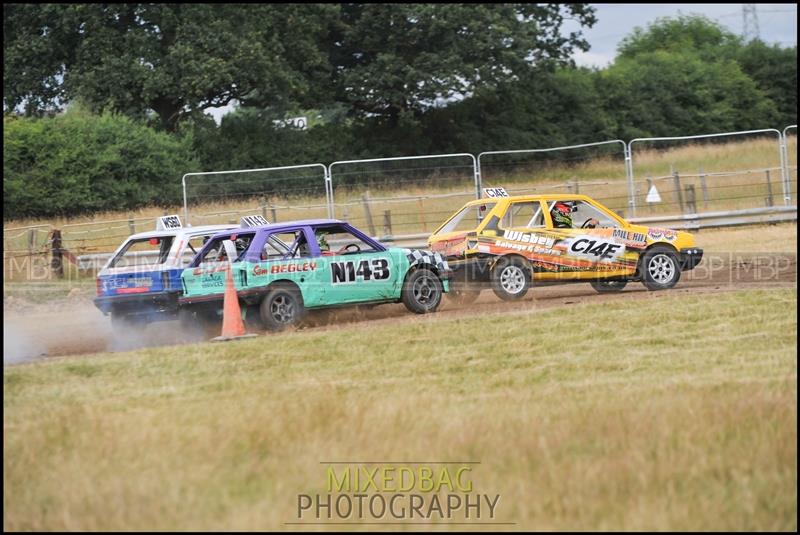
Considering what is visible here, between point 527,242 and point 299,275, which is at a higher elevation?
point 527,242

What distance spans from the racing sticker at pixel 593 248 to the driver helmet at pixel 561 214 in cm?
28

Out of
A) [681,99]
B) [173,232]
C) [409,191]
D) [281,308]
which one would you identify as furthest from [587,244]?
[681,99]

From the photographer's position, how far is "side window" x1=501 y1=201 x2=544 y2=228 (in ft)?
54.1

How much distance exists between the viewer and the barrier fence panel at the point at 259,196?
83.3ft

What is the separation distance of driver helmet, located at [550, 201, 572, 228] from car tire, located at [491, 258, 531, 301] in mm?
820

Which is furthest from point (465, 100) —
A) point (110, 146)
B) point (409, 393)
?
point (409, 393)

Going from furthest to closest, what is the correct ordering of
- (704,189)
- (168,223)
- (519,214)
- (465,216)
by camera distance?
1. (704,189)
2. (465,216)
3. (519,214)
4. (168,223)

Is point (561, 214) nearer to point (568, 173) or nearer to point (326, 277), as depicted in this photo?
point (326, 277)

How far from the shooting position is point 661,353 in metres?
11.7

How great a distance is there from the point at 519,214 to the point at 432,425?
8.76m

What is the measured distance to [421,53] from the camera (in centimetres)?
4472

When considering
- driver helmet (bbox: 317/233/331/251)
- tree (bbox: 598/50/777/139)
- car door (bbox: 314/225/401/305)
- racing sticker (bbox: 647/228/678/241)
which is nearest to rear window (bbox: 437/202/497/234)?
car door (bbox: 314/225/401/305)

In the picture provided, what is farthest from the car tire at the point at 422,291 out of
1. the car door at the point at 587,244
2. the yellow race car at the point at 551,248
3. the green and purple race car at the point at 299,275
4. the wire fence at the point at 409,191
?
the wire fence at the point at 409,191

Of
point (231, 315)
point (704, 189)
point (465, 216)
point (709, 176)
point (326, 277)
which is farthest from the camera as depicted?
point (709, 176)
